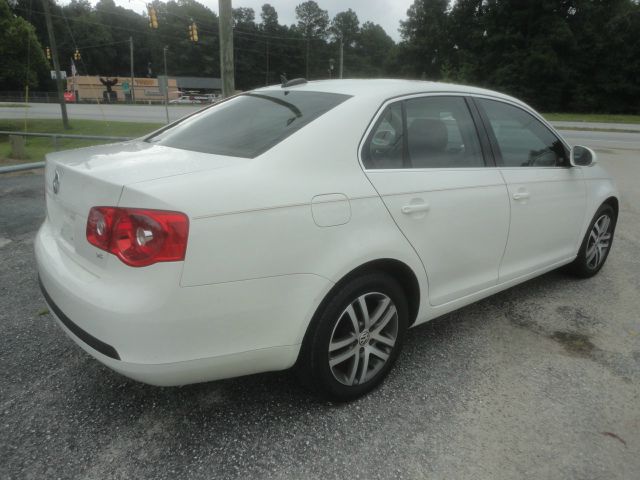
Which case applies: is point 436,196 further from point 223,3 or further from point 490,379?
point 223,3

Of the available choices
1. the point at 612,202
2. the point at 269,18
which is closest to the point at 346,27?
the point at 269,18

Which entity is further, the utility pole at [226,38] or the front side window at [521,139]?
the utility pole at [226,38]

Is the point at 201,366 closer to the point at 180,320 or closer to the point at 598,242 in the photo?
the point at 180,320

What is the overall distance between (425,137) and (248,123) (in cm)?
99

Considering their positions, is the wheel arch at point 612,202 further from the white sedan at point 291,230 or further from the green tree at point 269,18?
the green tree at point 269,18

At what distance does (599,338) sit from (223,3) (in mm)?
8679

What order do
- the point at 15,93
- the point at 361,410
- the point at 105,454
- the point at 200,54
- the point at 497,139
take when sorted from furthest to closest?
the point at 200,54, the point at 15,93, the point at 497,139, the point at 361,410, the point at 105,454

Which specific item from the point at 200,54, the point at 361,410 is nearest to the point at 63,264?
the point at 361,410

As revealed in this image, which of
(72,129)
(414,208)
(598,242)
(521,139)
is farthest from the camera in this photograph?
(72,129)

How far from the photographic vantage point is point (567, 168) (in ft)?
11.9

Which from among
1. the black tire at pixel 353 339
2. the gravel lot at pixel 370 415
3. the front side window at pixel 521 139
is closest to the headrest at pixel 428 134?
the front side window at pixel 521 139

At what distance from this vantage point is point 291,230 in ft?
6.46

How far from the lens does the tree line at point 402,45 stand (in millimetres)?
40969

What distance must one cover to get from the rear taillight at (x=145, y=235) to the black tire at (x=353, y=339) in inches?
28.4
